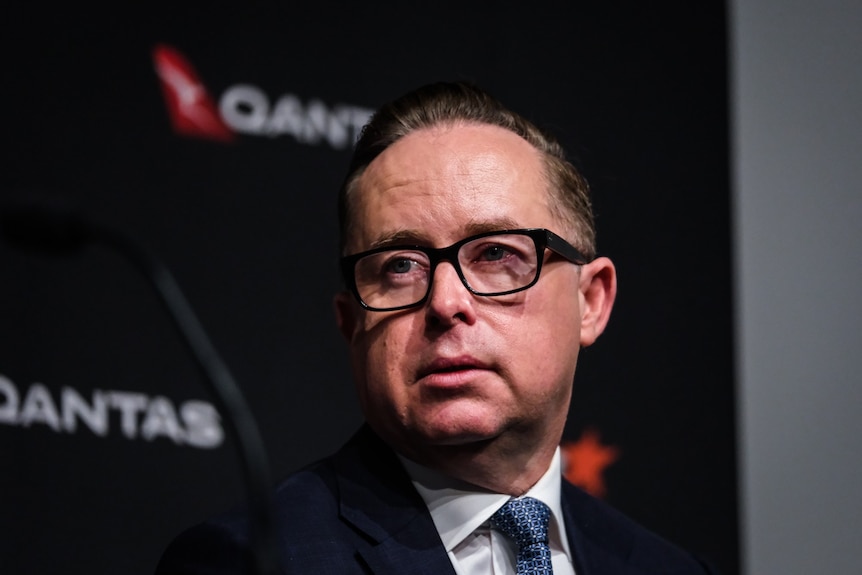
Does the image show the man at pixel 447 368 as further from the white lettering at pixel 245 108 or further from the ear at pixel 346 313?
the white lettering at pixel 245 108

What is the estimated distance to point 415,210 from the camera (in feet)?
5.85

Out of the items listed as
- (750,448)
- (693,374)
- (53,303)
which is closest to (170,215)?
(53,303)

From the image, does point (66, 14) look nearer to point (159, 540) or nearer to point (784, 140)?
point (159, 540)

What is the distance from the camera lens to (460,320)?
171 centimetres

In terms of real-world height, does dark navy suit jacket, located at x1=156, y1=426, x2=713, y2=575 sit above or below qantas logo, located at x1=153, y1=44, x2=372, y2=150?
below

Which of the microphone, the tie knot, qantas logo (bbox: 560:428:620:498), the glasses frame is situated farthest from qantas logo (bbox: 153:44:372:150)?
the microphone

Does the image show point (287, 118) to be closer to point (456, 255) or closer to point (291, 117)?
point (291, 117)

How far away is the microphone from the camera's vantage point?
3.01 feet

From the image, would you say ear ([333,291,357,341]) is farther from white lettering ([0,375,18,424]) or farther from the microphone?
the microphone

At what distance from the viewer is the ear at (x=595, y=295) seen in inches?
78.5

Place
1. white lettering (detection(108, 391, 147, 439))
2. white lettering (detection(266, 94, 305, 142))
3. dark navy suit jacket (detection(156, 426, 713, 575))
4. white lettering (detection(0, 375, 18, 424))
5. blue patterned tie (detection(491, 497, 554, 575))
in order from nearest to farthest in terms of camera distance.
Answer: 1. dark navy suit jacket (detection(156, 426, 713, 575))
2. blue patterned tie (detection(491, 497, 554, 575))
3. white lettering (detection(0, 375, 18, 424))
4. white lettering (detection(108, 391, 147, 439))
5. white lettering (detection(266, 94, 305, 142))

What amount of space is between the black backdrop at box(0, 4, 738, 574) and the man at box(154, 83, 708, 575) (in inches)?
24.4

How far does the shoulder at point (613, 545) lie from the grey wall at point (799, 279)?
108 centimetres

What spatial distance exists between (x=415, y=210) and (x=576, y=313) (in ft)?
1.15
